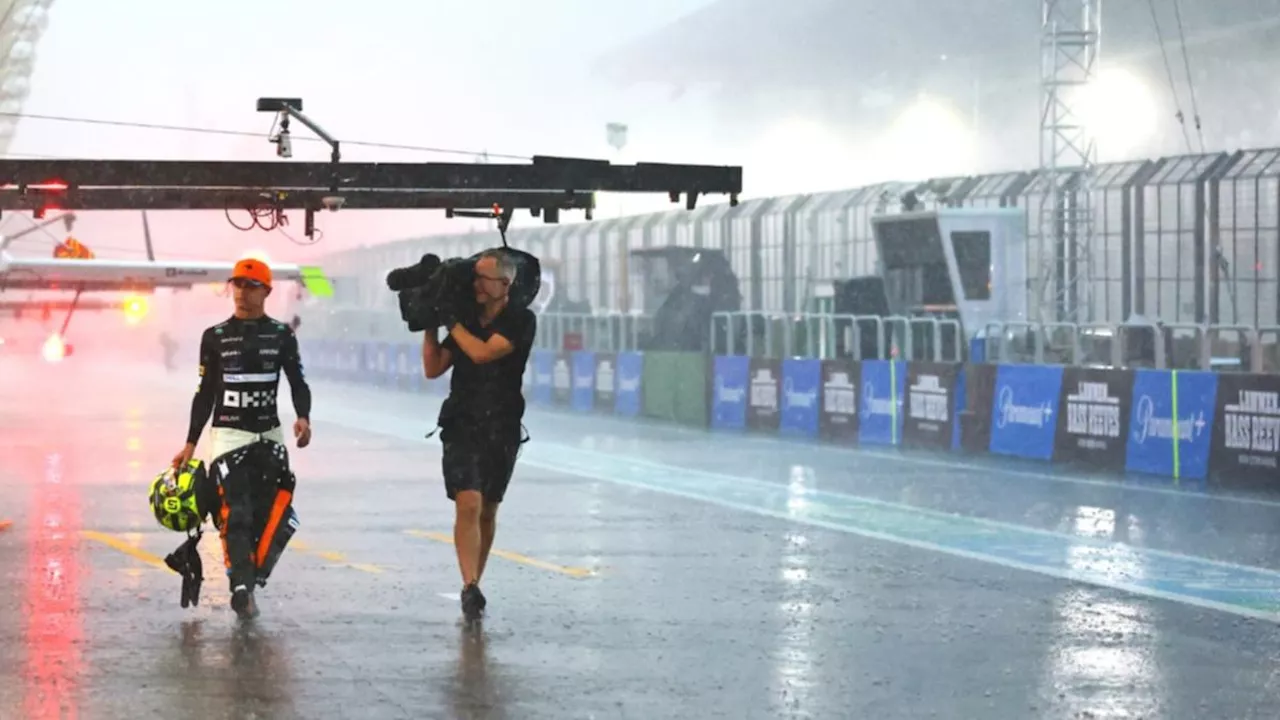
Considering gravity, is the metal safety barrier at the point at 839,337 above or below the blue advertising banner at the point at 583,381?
above

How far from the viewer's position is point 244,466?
32.4ft

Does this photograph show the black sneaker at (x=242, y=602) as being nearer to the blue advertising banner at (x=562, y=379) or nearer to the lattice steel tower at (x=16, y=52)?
the blue advertising banner at (x=562, y=379)

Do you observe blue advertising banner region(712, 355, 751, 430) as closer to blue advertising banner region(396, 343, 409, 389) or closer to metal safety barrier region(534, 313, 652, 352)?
metal safety barrier region(534, 313, 652, 352)

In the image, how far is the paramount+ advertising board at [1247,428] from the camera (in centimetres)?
1959

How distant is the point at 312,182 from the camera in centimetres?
1282

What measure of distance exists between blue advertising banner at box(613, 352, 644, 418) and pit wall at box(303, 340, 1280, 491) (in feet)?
0.12

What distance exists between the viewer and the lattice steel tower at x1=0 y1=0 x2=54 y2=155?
250ft

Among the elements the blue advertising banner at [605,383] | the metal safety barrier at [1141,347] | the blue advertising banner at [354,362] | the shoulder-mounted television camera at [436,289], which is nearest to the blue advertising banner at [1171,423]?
the metal safety barrier at [1141,347]

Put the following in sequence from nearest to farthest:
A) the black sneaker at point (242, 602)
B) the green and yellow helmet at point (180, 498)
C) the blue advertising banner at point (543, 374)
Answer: the black sneaker at point (242, 602) → the green and yellow helmet at point (180, 498) → the blue advertising banner at point (543, 374)

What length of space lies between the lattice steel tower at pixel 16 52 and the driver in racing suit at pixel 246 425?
67.9 m

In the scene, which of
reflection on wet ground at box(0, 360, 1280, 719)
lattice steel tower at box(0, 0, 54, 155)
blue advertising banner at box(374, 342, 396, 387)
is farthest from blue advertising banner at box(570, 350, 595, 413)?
lattice steel tower at box(0, 0, 54, 155)

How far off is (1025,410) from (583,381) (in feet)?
51.9

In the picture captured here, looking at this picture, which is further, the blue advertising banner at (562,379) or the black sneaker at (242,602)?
the blue advertising banner at (562,379)

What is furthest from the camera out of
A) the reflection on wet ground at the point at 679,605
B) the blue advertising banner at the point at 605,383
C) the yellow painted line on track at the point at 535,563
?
the blue advertising banner at the point at 605,383
